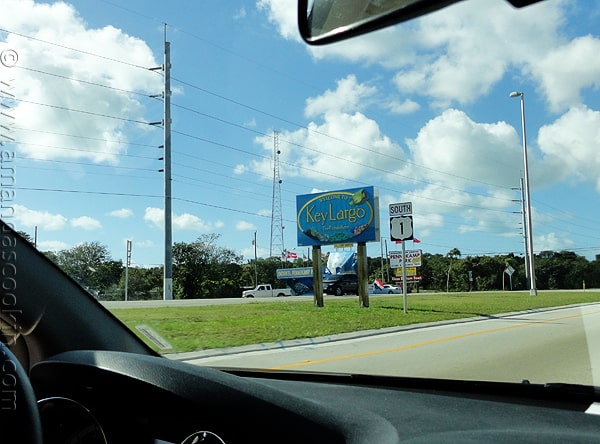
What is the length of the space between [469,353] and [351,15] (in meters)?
6.38

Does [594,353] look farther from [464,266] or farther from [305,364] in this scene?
[305,364]

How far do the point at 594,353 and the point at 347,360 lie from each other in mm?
3422

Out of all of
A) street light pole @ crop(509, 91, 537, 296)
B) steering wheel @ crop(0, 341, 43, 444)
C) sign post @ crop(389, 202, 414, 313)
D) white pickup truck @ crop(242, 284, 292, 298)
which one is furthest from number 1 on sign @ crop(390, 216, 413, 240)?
white pickup truck @ crop(242, 284, 292, 298)

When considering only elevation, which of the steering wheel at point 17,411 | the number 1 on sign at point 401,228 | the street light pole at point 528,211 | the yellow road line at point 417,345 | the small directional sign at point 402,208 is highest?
the small directional sign at point 402,208

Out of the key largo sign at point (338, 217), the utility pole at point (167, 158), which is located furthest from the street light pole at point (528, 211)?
the key largo sign at point (338, 217)

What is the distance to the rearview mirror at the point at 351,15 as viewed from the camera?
1.40m

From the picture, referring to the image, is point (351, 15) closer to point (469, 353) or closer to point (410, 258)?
point (469, 353)

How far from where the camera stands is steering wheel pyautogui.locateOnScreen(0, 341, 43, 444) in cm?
134

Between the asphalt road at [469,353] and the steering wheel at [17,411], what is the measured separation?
3186 millimetres

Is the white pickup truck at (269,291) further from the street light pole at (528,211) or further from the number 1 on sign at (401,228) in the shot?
the street light pole at (528,211)

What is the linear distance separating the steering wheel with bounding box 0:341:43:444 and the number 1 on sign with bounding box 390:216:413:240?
705 inches

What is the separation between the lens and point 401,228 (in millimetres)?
18969

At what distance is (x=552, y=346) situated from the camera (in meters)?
6.61

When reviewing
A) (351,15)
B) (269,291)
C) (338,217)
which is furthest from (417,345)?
(269,291)
